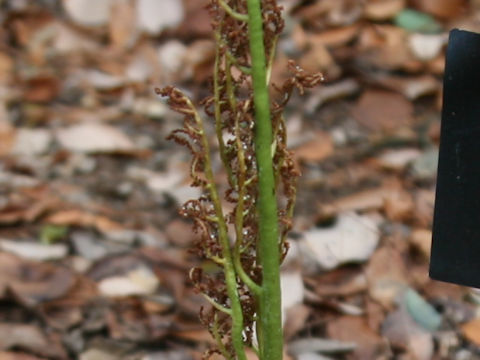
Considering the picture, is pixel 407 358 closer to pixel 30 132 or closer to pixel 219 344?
pixel 219 344

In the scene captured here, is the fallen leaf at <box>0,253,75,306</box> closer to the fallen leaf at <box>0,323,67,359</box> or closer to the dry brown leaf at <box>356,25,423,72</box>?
the fallen leaf at <box>0,323,67,359</box>

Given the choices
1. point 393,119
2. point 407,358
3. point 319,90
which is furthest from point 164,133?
point 407,358

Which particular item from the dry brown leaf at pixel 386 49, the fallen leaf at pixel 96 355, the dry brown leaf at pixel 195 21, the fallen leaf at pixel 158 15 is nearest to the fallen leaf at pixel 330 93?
the dry brown leaf at pixel 386 49

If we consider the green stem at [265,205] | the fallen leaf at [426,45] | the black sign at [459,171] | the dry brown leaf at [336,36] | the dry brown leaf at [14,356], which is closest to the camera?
the green stem at [265,205]

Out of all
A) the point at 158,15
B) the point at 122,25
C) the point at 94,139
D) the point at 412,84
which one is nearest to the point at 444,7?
the point at 412,84

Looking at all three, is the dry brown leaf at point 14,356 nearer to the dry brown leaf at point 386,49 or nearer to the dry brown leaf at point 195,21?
the dry brown leaf at point 386,49

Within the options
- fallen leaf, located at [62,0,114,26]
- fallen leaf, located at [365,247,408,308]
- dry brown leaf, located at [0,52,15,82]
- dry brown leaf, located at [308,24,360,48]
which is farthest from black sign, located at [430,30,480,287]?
fallen leaf, located at [62,0,114,26]
